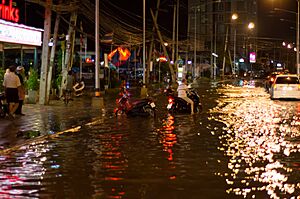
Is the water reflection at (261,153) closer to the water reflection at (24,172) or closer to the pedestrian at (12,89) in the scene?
the water reflection at (24,172)

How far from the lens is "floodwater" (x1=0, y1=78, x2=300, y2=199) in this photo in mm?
8867

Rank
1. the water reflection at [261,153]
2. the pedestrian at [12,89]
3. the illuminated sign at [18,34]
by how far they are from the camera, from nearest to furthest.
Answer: the water reflection at [261,153] < the pedestrian at [12,89] < the illuminated sign at [18,34]

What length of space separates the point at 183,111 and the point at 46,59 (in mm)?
7260

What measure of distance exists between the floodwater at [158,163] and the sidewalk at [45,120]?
59cm

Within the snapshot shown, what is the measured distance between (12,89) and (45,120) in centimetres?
162

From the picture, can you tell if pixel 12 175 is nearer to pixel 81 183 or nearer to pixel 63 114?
pixel 81 183

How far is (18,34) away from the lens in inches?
1051

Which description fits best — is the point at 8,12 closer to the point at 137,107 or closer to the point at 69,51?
the point at 69,51

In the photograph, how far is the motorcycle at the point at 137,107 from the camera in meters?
22.7

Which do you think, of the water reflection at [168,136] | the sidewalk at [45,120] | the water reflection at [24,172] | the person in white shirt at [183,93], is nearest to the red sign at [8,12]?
the sidewalk at [45,120]

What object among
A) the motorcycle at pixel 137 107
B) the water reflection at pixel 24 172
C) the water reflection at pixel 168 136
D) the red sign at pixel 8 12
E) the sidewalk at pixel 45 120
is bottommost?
the water reflection at pixel 24 172

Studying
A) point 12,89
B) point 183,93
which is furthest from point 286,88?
point 12,89

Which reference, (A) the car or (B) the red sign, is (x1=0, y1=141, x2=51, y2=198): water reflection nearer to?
(B) the red sign

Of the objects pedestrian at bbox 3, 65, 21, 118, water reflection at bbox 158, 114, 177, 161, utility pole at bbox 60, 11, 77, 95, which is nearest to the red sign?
utility pole at bbox 60, 11, 77, 95
